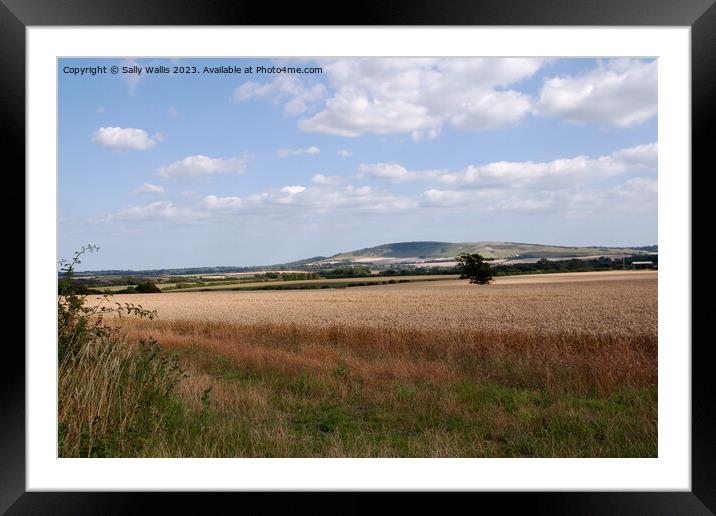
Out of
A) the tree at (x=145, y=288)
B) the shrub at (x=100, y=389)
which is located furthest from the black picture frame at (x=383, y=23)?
the tree at (x=145, y=288)

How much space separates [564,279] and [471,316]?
1090cm

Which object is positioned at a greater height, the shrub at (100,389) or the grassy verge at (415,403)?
the shrub at (100,389)

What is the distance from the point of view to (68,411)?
2.85 meters

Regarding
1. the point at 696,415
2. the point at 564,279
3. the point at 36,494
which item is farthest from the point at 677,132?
the point at 564,279

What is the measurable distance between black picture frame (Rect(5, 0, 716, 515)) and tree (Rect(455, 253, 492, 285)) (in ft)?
47.9

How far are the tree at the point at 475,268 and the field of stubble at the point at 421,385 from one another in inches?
256

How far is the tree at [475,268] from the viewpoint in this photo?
17627 millimetres

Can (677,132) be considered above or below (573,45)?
below

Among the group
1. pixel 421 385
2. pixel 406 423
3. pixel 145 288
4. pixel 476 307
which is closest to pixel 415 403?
pixel 406 423

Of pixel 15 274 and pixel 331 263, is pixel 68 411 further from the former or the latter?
pixel 331 263

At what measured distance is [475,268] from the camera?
1866cm

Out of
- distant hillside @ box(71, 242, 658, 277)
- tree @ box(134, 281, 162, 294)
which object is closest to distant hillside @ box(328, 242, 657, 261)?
distant hillside @ box(71, 242, 658, 277)

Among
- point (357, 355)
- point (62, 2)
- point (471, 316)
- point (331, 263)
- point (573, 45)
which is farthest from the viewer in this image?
point (331, 263)

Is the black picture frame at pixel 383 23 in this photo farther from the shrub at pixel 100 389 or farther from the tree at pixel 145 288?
the tree at pixel 145 288
